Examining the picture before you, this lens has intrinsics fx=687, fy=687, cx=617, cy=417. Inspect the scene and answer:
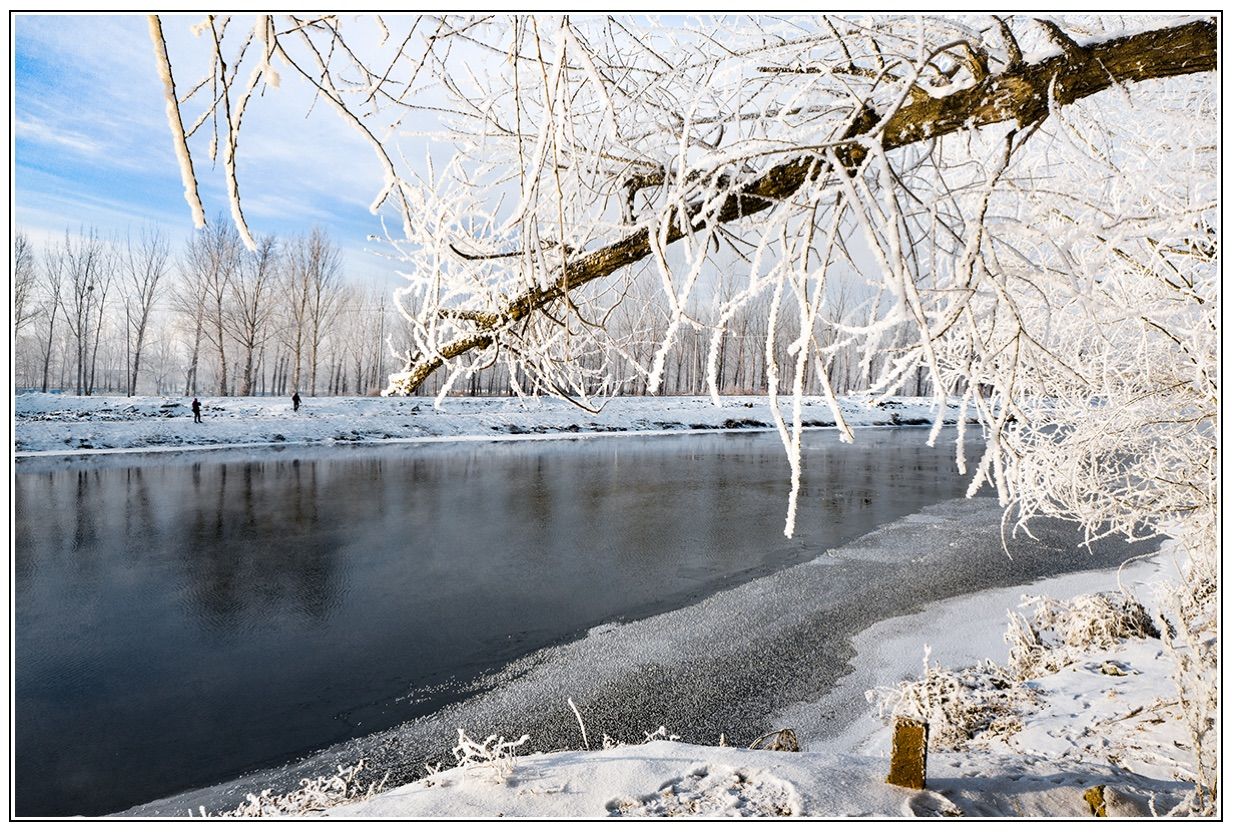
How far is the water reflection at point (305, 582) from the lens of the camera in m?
4.50

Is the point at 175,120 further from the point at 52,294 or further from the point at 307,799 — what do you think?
the point at 52,294

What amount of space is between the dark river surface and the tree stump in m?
3.20

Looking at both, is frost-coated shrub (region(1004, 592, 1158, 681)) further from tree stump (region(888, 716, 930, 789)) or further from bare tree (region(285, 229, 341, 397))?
bare tree (region(285, 229, 341, 397))

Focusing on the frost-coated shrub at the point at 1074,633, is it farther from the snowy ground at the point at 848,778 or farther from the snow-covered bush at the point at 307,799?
the snow-covered bush at the point at 307,799

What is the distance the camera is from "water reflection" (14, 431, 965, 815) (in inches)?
177

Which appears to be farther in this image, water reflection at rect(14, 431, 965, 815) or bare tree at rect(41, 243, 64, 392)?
bare tree at rect(41, 243, 64, 392)

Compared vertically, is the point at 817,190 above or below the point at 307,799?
above

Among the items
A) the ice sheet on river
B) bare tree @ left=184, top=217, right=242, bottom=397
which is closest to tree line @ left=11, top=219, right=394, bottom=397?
bare tree @ left=184, top=217, right=242, bottom=397

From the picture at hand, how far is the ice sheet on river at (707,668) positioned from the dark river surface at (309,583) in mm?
232

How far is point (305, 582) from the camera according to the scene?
25.0ft

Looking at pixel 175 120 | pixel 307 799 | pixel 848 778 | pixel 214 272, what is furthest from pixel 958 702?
pixel 214 272

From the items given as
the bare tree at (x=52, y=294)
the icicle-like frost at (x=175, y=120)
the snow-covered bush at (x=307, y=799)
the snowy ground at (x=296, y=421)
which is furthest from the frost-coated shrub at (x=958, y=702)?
the bare tree at (x=52, y=294)

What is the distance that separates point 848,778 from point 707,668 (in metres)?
2.68
